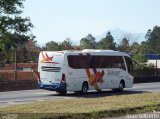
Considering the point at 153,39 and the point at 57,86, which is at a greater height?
the point at 153,39

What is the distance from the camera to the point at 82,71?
31.6 meters

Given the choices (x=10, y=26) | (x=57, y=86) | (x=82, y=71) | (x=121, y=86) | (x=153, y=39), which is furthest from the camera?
(x=153, y=39)

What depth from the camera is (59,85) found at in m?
30.0

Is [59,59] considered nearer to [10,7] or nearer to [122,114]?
[122,114]

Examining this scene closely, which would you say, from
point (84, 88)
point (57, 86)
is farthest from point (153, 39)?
point (57, 86)

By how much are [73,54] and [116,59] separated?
200 inches

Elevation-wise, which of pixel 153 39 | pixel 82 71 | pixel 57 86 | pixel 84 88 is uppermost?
pixel 153 39

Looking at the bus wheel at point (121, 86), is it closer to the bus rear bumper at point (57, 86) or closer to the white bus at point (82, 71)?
the white bus at point (82, 71)

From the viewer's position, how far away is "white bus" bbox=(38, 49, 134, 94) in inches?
1190

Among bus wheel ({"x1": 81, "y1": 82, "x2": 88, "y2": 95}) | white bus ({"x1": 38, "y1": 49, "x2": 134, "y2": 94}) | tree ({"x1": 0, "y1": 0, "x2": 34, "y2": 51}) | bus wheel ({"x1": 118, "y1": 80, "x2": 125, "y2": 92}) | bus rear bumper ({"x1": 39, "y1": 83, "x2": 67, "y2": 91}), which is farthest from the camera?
bus wheel ({"x1": 118, "y1": 80, "x2": 125, "y2": 92})

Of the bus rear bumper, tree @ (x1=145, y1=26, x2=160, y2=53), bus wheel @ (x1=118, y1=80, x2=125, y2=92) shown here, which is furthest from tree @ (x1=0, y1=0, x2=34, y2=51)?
tree @ (x1=145, y1=26, x2=160, y2=53)

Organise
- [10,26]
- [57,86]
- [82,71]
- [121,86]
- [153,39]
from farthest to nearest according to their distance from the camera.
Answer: [153,39], [121,86], [82,71], [57,86], [10,26]

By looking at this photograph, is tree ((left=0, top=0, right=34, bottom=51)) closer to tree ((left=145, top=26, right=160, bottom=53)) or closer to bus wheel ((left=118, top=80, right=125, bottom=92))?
bus wheel ((left=118, top=80, right=125, bottom=92))

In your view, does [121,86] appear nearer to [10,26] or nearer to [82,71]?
[82,71]
